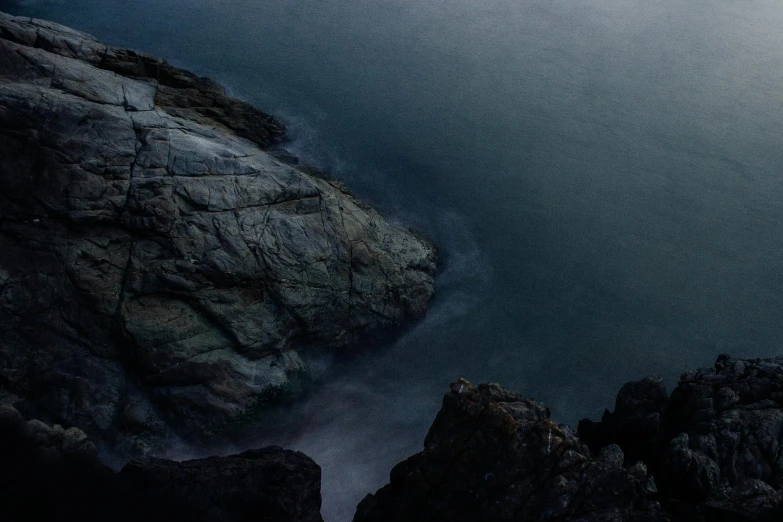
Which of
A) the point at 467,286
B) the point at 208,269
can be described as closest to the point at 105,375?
the point at 208,269

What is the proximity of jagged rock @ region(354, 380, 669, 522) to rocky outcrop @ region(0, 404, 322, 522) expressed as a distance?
2157 mm

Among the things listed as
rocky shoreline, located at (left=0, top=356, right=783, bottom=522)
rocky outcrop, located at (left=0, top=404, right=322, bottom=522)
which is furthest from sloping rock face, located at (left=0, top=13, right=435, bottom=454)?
rocky shoreline, located at (left=0, top=356, right=783, bottom=522)

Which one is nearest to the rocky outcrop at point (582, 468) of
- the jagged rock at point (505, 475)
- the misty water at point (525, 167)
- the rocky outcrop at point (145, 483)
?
the jagged rock at point (505, 475)

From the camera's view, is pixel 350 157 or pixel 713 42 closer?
pixel 350 157

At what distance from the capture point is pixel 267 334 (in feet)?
76.2

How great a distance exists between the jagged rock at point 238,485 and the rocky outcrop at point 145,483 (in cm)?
3

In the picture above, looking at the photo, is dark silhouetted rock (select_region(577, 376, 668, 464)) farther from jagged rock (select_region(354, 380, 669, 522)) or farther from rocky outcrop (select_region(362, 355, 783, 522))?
jagged rock (select_region(354, 380, 669, 522))

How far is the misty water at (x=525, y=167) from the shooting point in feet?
81.6

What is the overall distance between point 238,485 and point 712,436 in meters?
12.7

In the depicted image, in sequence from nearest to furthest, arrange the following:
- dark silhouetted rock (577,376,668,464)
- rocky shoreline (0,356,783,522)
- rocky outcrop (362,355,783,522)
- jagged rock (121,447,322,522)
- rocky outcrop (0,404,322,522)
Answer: rocky outcrop (0,404,322,522)
rocky shoreline (0,356,783,522)
rocky outcrop (362,355,783,522)
jagged rock (121,447,322,522)
dark silhouetted rock (577,376,668,464)

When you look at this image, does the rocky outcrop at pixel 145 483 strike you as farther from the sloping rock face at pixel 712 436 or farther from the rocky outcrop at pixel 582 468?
the sloping rock face at pixel 712 436

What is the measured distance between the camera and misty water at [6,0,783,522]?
2488cm

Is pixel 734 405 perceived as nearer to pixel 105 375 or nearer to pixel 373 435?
pixel 373 435

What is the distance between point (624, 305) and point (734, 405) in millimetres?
8334
